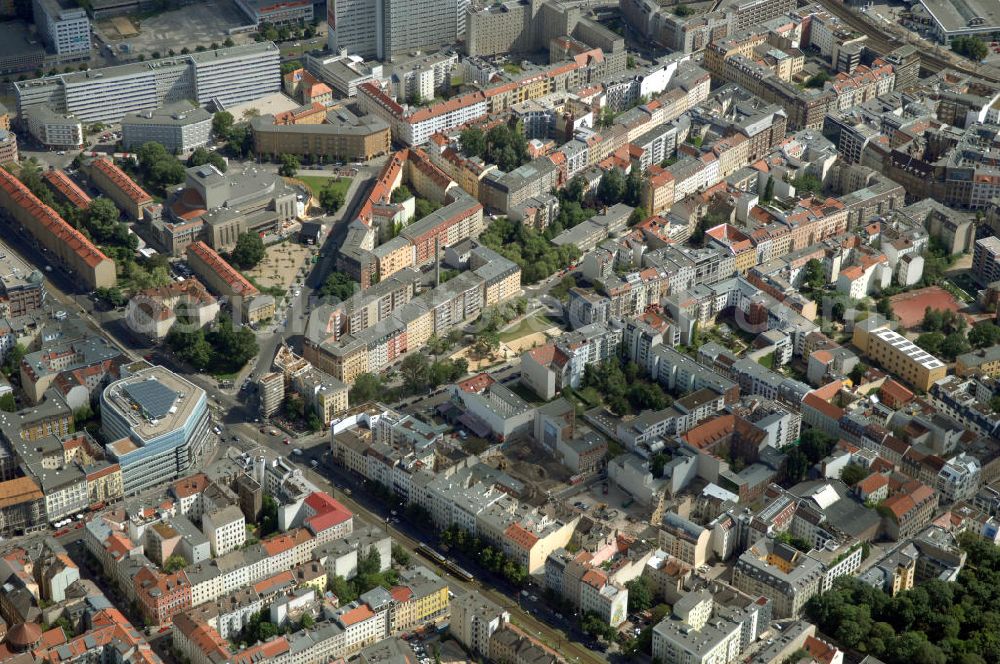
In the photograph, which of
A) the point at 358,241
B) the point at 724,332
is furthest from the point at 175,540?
the point at 724,332

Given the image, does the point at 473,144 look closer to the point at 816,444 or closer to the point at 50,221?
the point at 50,221

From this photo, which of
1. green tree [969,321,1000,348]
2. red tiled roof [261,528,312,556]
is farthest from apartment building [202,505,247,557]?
green tree [969,321,1000,348]

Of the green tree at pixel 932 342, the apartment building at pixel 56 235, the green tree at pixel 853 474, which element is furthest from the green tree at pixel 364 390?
the green tree at pixel 932 342

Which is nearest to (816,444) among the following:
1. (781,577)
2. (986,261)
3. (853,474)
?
(853,474)

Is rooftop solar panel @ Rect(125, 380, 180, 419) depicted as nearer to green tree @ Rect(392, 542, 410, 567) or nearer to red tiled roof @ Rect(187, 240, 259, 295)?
red tiled roof @ Rect(187, 240, 259, 295)

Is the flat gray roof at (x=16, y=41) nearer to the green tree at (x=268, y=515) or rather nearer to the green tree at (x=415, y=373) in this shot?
the green tree at (x=415, y=373)

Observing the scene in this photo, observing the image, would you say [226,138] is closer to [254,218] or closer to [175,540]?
[254,218]
